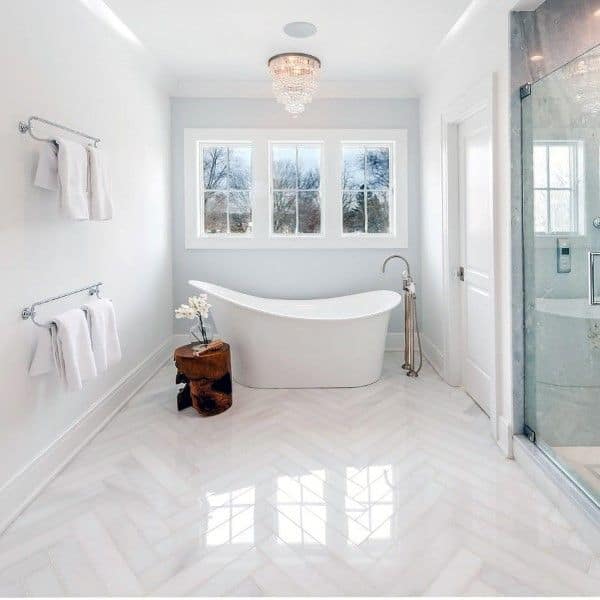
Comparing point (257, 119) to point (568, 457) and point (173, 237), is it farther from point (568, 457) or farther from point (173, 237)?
point (568, 457)

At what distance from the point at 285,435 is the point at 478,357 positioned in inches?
57.5

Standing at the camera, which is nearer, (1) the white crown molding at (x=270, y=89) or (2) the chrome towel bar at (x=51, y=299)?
(2) the chrome towel bar at (x=51, y=299)

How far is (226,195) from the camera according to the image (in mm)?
4594

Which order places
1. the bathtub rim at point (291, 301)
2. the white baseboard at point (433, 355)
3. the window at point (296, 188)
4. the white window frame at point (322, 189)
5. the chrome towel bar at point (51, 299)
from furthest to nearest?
the window at point (296, 188)
the white window frame at point (322, 189)
the white baseboard at point (433, 355)
the bathtub rim at point (291, 301)
the chrome towel bar at point (51, 299)

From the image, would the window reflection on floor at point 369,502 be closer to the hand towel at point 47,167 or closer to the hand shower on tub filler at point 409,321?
the hand shower on tub filler at point 409,321

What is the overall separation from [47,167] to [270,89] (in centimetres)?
270

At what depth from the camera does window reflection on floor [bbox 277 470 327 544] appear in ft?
6.05

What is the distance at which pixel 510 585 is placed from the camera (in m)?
1.56

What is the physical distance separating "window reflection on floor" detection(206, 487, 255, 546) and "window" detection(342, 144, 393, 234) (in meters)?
3.05

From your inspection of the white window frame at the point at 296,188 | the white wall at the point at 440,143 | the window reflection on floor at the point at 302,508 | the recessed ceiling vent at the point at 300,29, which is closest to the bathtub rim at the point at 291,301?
the white wall at the point at 440,143

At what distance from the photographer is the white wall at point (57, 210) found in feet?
6.56

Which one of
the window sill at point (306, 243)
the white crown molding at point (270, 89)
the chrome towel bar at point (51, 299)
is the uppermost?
the white crown molding at point (270, 89)

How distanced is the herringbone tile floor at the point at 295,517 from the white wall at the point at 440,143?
1.93 ft

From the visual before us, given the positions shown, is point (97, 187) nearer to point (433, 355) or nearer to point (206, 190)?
point (206, 190)
